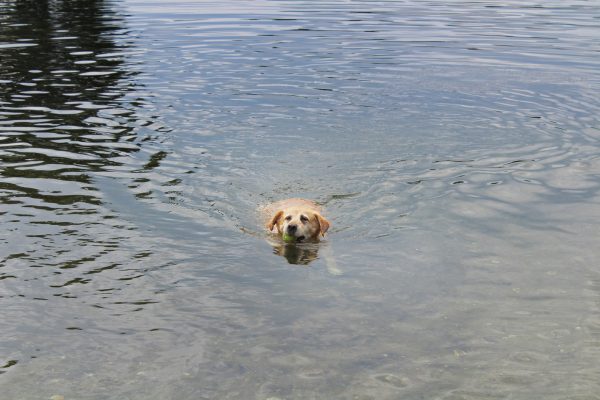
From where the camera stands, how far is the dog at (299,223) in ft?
31.9

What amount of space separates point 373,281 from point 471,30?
69.0 ft

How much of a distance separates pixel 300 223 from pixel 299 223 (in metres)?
0.02

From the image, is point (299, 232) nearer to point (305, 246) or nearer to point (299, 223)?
point (299, 223)

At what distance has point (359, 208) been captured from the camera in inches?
430

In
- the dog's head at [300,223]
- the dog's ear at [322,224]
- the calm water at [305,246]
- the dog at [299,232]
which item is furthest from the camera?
the dog's ear at [322,224]

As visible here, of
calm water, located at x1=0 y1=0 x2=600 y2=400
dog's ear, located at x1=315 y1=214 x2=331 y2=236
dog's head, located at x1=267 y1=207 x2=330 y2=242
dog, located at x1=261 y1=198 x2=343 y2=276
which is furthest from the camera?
dog's ear, located at x1=315 y1=214 x2=331 y2=236

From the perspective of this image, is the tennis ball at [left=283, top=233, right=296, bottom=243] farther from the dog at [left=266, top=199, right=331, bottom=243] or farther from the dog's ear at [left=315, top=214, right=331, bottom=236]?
the dog's ear at [left=315, top=214, right=331, bottom=236]

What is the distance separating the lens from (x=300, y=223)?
9727 millimetres

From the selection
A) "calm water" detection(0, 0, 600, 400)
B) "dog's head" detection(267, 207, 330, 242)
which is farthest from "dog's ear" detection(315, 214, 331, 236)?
"calm water" detection(0, 0, 600, 400)

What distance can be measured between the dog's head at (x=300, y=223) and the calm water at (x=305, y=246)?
0.21 meters

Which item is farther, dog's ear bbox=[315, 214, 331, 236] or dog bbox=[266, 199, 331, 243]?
dog's ear bbox=[315, 214, 331, 236]

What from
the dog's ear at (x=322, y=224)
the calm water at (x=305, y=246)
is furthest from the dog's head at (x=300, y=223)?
the calm water at (x=305, y=246)

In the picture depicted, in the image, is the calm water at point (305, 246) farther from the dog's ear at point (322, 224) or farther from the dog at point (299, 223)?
the dog's ear at point (322, 224)

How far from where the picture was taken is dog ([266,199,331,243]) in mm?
9727
